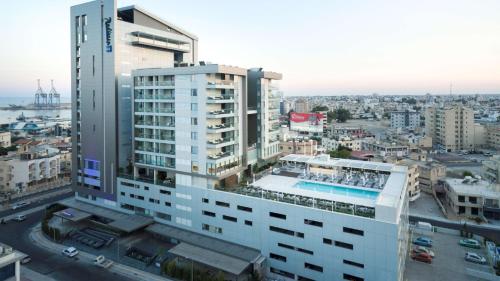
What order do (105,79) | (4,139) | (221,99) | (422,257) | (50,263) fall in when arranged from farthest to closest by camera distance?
(4,139), (105,79), (221,99), (422,257), (50,263)

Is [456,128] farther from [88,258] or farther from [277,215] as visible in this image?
[88,258]

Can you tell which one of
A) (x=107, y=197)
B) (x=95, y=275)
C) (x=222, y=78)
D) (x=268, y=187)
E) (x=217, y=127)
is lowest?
(x=95, y=275)

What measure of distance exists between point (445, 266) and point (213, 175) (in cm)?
1920

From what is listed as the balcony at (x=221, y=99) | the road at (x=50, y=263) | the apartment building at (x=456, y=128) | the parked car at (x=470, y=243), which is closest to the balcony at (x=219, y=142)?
the balcony at (x=221, y=99)

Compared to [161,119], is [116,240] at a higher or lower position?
lower

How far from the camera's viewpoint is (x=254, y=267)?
23062mm

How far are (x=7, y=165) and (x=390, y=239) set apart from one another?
4803 centimetres

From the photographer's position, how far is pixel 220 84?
1126 inches

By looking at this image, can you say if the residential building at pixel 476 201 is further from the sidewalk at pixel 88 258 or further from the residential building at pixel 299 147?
the sidewalk at pixel 88 258

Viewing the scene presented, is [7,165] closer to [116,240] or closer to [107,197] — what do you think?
[107,197]

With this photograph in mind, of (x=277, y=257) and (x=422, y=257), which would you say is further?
(x=422, y=257)

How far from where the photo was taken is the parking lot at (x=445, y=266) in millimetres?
23688

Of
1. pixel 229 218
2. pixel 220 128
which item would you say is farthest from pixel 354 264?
pixel 220 128

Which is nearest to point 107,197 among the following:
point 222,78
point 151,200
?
point 151,200
